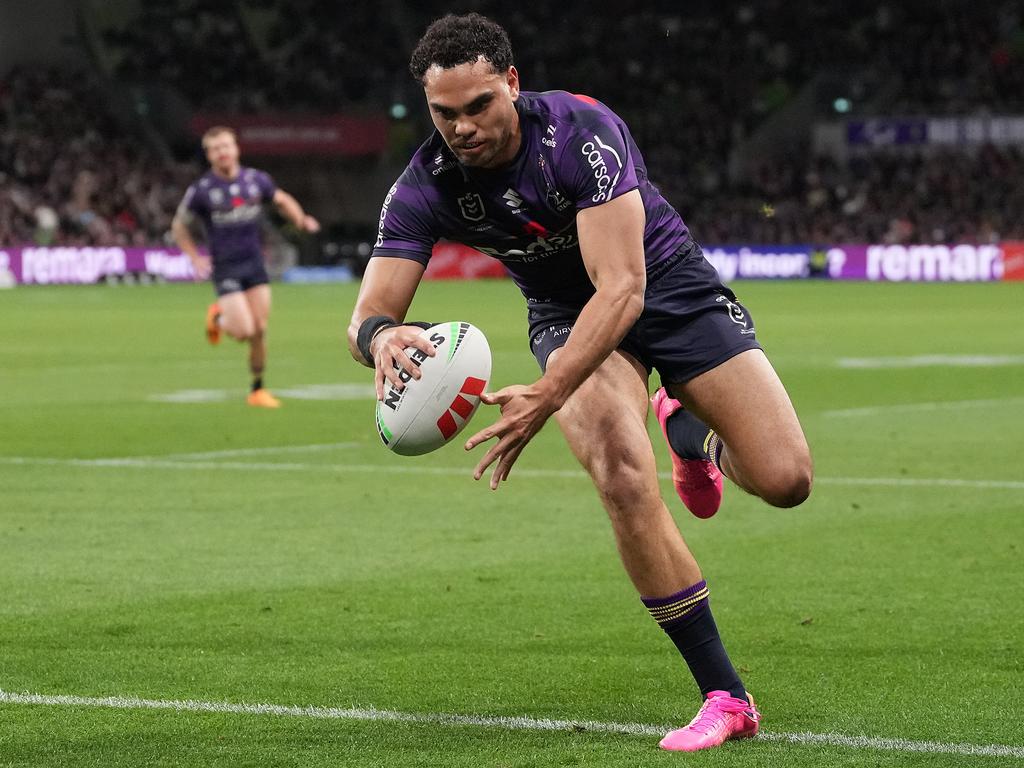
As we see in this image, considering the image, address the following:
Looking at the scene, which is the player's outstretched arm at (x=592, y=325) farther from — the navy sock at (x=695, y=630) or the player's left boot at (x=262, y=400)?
the player's left boot at (x=262, y=400)

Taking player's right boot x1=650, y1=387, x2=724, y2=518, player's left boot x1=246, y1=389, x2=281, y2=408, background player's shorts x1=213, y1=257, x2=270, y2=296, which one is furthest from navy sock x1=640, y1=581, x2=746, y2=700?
background player's shorts x1=213, y1=257, x2=270, y2=296

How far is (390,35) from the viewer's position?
189ft

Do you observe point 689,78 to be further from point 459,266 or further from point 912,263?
point 912,263

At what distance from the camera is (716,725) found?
557 cm

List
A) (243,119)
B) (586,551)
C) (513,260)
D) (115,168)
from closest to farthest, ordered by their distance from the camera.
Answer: (513,260) < (586,551) < (115,168) < (243,119)

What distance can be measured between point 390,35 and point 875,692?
52958mm

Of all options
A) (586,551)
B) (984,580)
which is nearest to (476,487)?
(586,551)

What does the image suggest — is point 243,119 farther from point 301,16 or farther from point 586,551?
point 586,551

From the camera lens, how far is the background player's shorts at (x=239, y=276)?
719 inches

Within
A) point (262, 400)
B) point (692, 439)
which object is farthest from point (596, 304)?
point (262, 400)

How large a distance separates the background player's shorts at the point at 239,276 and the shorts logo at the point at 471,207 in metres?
12.3

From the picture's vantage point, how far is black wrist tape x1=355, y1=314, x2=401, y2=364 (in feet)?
19.1

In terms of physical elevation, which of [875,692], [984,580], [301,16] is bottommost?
[301,16]

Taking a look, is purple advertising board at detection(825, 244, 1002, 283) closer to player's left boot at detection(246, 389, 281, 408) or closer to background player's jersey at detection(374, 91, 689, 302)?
player's left boot at detection(246, 389, 281, 408)
